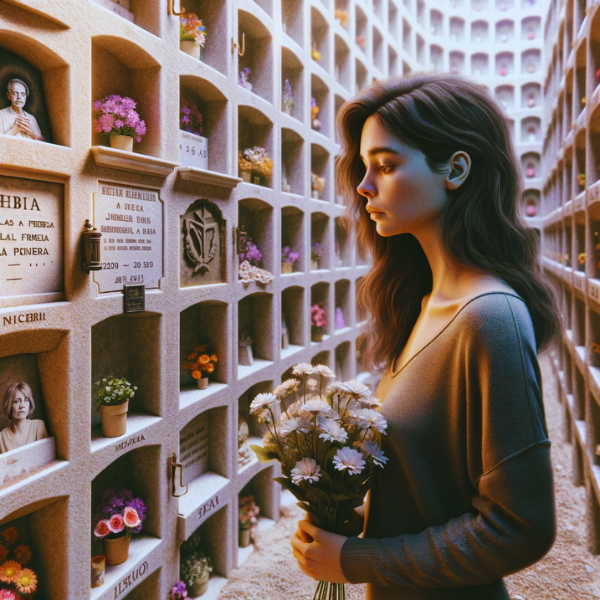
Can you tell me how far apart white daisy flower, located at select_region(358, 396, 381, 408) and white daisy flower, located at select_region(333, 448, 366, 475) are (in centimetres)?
9

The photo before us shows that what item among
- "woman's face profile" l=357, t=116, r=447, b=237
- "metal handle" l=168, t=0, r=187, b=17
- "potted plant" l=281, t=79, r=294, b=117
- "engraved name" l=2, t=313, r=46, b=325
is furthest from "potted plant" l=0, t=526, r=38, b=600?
"potted plant" l=281, t=79, r=294, b=117

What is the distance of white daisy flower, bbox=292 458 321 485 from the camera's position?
79 cm

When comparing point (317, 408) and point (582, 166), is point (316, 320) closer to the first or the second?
point (582, 166)

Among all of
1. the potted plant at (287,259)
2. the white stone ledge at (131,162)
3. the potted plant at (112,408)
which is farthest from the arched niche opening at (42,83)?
the potted plant at (287,259)

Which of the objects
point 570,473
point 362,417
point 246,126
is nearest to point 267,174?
point 246,126

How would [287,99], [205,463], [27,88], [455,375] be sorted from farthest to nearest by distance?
[287,99] → [205,463] → [27,88] → [455,375]

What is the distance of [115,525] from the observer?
188cm

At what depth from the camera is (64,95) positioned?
1634 mm

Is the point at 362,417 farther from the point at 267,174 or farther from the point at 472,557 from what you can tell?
the point at 267,174

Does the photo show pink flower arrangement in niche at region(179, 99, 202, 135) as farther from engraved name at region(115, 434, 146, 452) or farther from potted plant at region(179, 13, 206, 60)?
engraved name at region(115, 434, 146, 452)

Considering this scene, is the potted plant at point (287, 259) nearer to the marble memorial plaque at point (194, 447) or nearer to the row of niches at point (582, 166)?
the marble memorial plaque at point (194, 447)

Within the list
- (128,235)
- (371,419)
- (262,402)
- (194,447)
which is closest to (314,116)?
(128,235)

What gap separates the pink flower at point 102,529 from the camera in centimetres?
185

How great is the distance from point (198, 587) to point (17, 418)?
4.64ft
